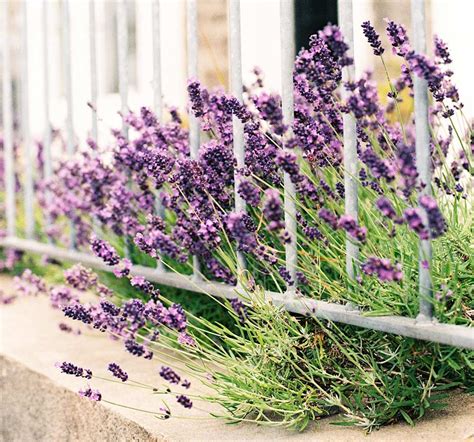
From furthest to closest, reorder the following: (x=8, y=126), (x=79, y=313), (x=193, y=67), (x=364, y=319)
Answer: (x=8, y=126) < (x=193, y=67) < (x=79, y=313) < (x=364, y=319)

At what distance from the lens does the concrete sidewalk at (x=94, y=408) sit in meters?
1.81

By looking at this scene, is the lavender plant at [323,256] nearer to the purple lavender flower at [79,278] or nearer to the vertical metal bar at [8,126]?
the purple lavender flower at [79,278]

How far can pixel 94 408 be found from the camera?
2.20 meters

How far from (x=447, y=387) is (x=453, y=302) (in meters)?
0.17

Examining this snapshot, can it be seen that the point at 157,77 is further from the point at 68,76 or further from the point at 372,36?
the point at 372,36

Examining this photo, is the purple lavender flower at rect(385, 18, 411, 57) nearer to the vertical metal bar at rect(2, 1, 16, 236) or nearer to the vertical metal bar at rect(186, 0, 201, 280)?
the vertical metal bar at rect(186, 0, 201, 280)

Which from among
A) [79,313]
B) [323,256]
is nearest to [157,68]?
[79,313]

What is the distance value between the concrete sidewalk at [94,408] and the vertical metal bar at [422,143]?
245 millimetres

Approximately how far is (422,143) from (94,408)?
102 centimetres

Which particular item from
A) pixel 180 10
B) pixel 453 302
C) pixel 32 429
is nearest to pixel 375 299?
pixel 453 302

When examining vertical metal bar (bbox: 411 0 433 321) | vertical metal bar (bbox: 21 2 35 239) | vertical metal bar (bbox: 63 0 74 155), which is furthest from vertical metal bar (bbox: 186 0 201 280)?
vertical metal bar (bbox: 21 2 35 239)

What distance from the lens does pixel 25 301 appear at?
385cm

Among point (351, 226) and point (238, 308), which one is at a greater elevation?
point (351, 226)

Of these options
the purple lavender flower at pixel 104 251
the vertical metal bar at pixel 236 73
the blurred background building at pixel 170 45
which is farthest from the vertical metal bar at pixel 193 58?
the blurred background building at pixel 170 45
